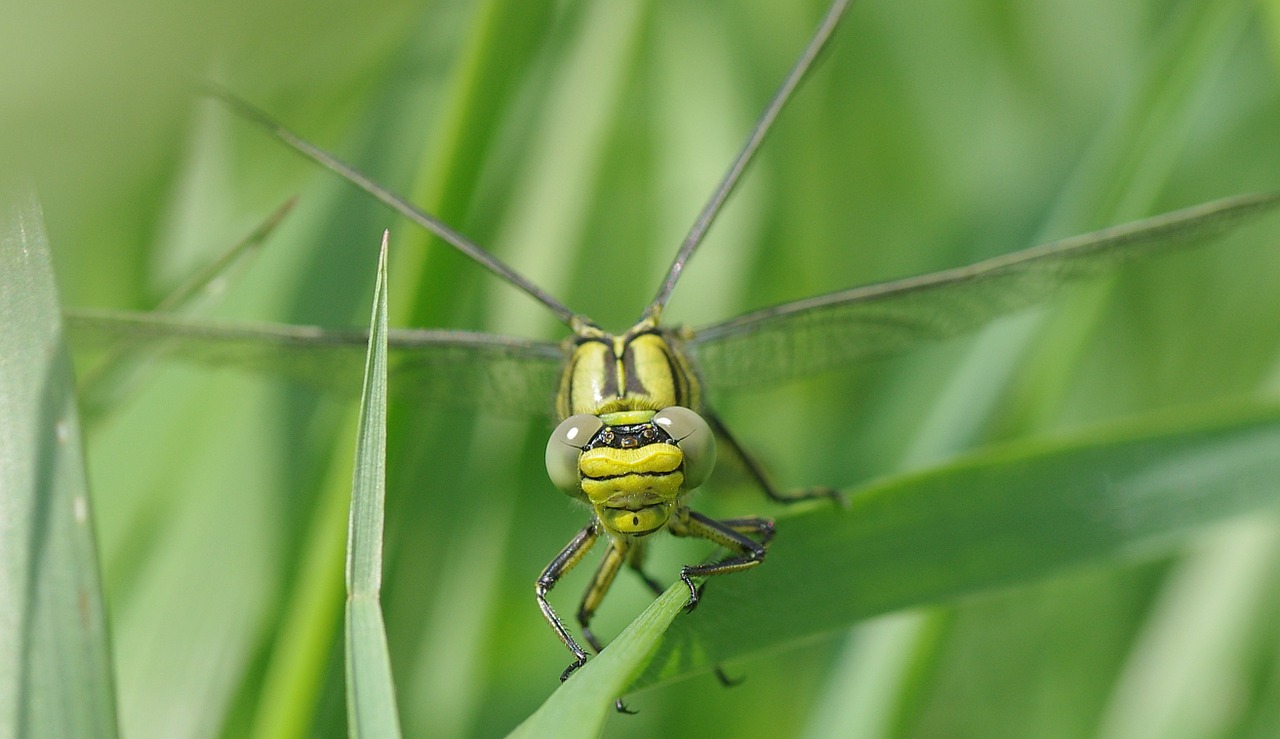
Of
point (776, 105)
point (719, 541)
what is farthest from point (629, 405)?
point (776, 105)

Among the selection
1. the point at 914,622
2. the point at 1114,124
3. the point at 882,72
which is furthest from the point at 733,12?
the point at 914,622

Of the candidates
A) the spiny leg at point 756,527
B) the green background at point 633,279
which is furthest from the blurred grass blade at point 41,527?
the spiny leg at point 756,527

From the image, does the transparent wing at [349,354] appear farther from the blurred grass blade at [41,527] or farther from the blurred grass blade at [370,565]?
the blurred grass blade at [370,565]

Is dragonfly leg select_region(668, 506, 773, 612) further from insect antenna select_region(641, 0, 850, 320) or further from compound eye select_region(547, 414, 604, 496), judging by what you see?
insect antenna select_region(641, 0, 850, 320)

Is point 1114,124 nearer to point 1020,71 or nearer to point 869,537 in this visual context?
point 1020,71

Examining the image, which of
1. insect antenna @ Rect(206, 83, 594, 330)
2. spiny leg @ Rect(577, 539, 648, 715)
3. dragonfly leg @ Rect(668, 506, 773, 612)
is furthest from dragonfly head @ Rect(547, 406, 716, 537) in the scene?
insect antenna @ Rect(206, 83, 594, 330)

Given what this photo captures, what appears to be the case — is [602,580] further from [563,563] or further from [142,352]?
[142,352]
